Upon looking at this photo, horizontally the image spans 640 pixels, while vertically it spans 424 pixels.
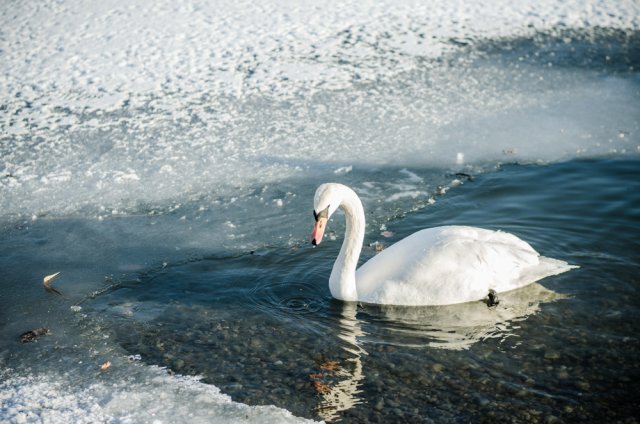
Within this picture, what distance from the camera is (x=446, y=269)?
5.71 m

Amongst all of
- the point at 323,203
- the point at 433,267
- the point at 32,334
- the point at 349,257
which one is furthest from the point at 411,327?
the point at 32,334

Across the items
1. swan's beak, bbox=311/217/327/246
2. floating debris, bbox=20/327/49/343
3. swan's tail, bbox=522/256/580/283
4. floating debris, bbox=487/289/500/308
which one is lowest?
floating debris, bbox=20/327/49/343

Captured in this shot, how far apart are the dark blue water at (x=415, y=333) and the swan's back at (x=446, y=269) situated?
0.12m

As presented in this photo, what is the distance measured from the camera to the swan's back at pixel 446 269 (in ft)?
18.7

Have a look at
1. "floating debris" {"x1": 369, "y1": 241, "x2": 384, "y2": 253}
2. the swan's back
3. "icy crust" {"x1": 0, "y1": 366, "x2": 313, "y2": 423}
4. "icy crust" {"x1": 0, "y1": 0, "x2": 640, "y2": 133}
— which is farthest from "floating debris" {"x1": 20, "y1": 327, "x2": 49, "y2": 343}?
"icy crust" {"x1": 0, "y1": 0, "x2": 640, "y2": 133}

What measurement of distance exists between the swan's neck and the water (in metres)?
0.14

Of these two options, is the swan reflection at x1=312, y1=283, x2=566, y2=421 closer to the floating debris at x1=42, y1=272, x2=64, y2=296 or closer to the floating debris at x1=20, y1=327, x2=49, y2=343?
the floating debris at x1=20, y1=327, x2=49, y2=343

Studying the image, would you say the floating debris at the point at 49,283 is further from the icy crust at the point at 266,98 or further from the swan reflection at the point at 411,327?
the swan reflection at the point at 411,327

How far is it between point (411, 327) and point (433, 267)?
0.54 m

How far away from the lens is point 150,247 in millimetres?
6730

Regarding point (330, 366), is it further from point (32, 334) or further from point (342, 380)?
point (32, 334)

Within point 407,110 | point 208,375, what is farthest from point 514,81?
point 208,375

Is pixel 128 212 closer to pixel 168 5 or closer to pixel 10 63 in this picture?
pixel 10 63

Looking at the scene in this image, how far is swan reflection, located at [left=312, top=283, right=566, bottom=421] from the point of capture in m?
4.74
